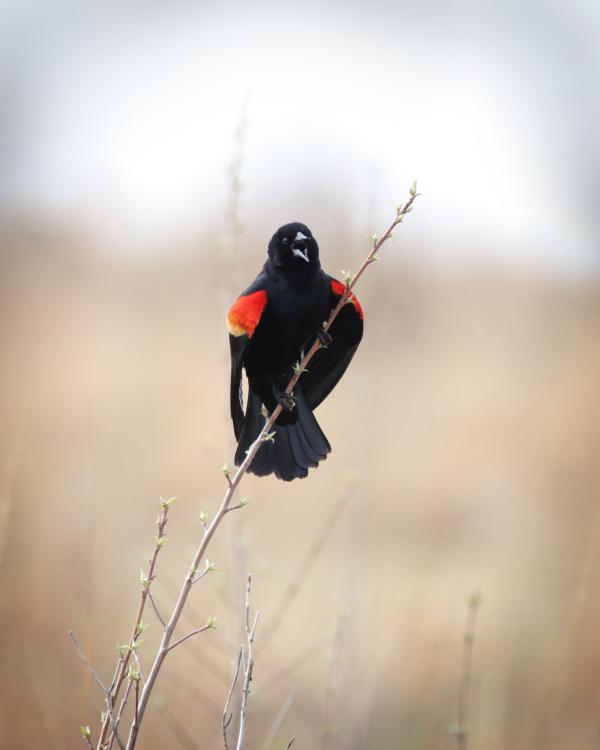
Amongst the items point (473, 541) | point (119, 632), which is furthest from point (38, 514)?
point (473, 541)

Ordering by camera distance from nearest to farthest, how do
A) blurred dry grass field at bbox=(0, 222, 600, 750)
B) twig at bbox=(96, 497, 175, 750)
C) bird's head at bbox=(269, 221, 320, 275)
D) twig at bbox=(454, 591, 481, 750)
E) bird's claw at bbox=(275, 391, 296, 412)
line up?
twig at bbox=(96, 497, 175, 750)
twig at bbox=(454, 591, 481, 750)
bird's claw at bbox=(275, 391, 296, 412)
bird's head at bbox=(269, 221, 320, 275)
blurred dry grass field at bbox=(0, 222, 600, 750)

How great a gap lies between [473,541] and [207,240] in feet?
14.3

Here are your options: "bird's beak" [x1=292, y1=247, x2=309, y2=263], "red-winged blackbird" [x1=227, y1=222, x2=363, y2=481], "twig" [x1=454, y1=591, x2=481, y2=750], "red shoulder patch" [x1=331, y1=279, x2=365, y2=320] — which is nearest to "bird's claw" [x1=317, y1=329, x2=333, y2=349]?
"red-winged blackbird" [x1=227, y1=222, x2=363, y2=481]

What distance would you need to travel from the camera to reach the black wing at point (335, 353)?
2.26 m

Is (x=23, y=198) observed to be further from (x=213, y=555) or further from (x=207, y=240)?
(x=213, y=555)

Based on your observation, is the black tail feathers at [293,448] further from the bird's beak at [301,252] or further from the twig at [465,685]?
the twig at [465,685]

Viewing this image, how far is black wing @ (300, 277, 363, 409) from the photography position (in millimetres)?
2260

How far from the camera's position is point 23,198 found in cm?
842

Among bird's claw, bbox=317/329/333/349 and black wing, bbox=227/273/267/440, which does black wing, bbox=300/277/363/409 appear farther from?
black wing, bbox=227/273/267/440

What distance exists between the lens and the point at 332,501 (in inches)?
248

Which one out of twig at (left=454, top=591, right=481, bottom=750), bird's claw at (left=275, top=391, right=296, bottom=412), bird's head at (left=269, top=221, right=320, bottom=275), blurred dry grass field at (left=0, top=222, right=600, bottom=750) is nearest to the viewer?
twig at (left=454, top=591, right=481, bottom=750)

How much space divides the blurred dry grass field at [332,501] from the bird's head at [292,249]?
6.4 inches

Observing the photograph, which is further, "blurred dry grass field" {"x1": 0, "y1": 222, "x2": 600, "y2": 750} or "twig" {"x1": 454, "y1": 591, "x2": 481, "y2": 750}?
"blurred dry grass field" {"x1": 0, "y1": 222, "x2": 600, "y2": 750}

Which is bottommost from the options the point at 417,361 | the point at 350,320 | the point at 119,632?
the point at 119,632
